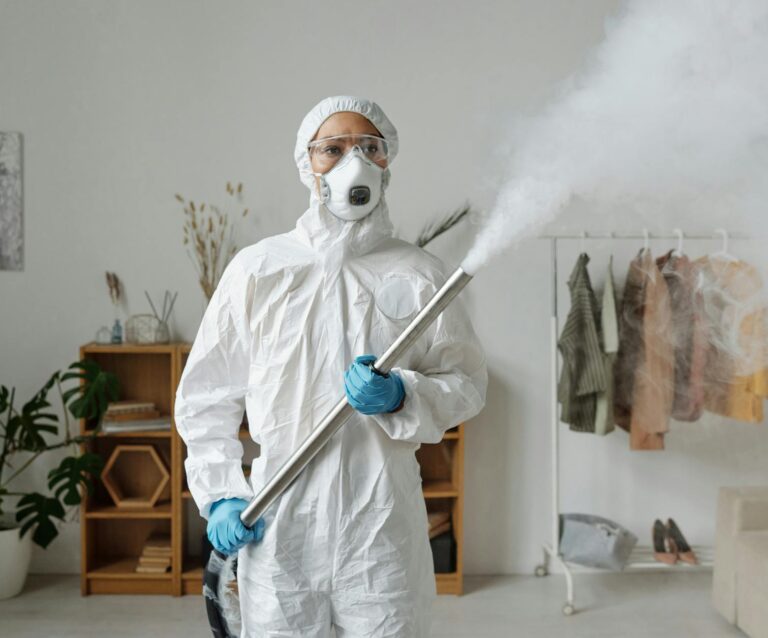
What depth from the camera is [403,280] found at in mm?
1731

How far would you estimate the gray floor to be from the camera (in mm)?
3164

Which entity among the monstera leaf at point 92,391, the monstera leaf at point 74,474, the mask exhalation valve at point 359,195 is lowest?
the monstera leaf at point 74,474

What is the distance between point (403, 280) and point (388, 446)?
1.06 ft

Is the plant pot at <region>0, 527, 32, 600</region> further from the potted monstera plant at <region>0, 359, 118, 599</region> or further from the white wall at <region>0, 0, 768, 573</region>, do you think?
the white wall at <region>0, 0, 768, 573</region>

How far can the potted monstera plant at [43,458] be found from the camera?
3.29 meters

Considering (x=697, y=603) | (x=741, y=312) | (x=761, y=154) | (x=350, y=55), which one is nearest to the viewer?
(x=761, y=154)

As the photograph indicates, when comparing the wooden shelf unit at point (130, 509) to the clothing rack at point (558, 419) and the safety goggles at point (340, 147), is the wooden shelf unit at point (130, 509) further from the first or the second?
the safety goggles at point (340, 147)

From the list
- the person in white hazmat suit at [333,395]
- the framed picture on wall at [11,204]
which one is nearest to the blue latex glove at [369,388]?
the person in white hazmat suit at [333,395]

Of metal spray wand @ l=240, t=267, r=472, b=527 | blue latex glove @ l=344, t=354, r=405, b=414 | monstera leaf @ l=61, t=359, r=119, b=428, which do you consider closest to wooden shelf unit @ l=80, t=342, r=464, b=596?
monstera leaf @ l=61, t=359, r=119, b=428

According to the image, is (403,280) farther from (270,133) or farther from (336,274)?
(270,133)

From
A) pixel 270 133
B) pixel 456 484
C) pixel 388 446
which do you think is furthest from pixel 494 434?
pixel 388 446

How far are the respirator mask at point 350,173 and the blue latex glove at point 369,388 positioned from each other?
32 cm

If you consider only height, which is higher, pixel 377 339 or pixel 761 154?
pixel 761 154

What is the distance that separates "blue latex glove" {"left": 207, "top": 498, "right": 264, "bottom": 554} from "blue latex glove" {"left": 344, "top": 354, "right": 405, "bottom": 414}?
330 mm
